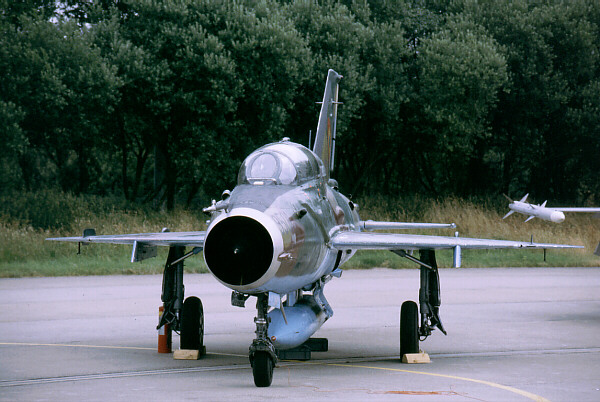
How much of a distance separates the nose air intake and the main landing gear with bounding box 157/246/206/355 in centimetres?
305

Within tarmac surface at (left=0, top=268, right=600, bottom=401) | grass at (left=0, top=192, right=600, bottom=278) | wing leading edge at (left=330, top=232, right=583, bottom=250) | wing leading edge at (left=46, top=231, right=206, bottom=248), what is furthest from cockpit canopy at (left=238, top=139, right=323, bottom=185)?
grass at (left=0, top=192, right=600, bottom=278)

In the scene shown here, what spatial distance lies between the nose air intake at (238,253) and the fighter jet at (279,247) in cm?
1

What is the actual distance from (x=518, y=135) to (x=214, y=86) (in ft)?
60.6

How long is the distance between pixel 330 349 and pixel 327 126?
13.3ft

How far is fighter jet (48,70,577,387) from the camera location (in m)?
8.93

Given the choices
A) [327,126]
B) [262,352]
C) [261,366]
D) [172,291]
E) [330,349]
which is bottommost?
[330,349]

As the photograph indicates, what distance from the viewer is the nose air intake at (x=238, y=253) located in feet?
29.1

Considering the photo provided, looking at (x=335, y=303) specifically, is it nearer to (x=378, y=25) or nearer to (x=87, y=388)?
(x=87, y=388)

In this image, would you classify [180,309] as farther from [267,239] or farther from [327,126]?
[327,126]

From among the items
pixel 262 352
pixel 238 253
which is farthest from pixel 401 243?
pixel 238 253

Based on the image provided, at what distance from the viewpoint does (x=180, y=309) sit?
12461mm

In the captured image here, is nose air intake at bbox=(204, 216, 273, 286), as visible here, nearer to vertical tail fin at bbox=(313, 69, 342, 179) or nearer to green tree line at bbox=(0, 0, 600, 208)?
vertical tail fin at bbox=(313, 69, 342, 179)

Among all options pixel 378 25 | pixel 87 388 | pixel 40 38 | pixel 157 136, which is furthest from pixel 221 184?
pixel 87 388

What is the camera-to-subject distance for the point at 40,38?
107 ft
